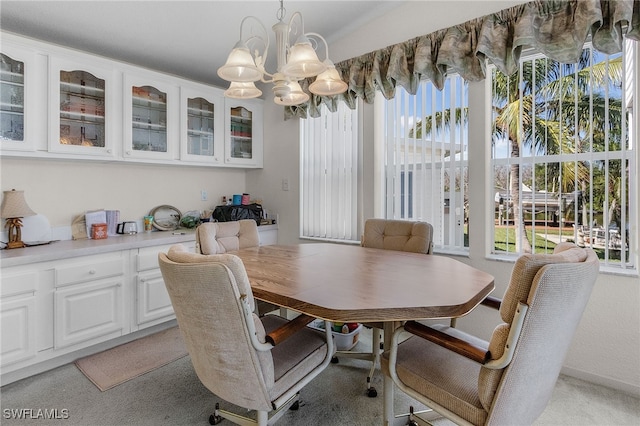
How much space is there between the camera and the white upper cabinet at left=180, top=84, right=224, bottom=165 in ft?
10.0

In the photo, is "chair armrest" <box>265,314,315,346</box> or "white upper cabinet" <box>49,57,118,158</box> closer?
"chair armrest" <box>265,314,315,346</box>

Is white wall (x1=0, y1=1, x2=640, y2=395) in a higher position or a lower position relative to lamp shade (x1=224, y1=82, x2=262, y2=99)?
lower

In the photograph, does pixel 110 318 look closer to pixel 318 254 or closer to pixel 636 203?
pixel 318 254

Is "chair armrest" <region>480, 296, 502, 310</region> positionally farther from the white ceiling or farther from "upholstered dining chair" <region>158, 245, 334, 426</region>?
the white ceiling

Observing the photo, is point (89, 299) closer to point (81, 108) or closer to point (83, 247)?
point (83, 247)

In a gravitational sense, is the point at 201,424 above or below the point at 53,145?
below

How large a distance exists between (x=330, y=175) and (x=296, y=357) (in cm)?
215

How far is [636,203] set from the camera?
1.90 meters

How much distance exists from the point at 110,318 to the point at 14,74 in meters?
1.78

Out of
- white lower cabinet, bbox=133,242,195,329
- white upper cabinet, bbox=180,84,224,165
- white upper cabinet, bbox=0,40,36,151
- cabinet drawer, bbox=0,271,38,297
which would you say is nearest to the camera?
cabinet drawer, bbox=0,271,38,297

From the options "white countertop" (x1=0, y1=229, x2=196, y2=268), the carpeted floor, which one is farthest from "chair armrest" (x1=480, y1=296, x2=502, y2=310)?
"white countertop" (x1=0, y1=229, x2=196, y2=268)

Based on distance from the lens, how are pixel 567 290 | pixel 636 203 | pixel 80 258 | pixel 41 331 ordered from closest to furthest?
pixel 567 290
pixel 636 203
pixel 41 331
pixel 80 258

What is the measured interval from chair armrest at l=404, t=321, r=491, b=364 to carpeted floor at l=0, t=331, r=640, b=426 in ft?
2.57

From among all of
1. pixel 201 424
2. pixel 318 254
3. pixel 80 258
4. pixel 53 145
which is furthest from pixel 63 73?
pixel 201 424
